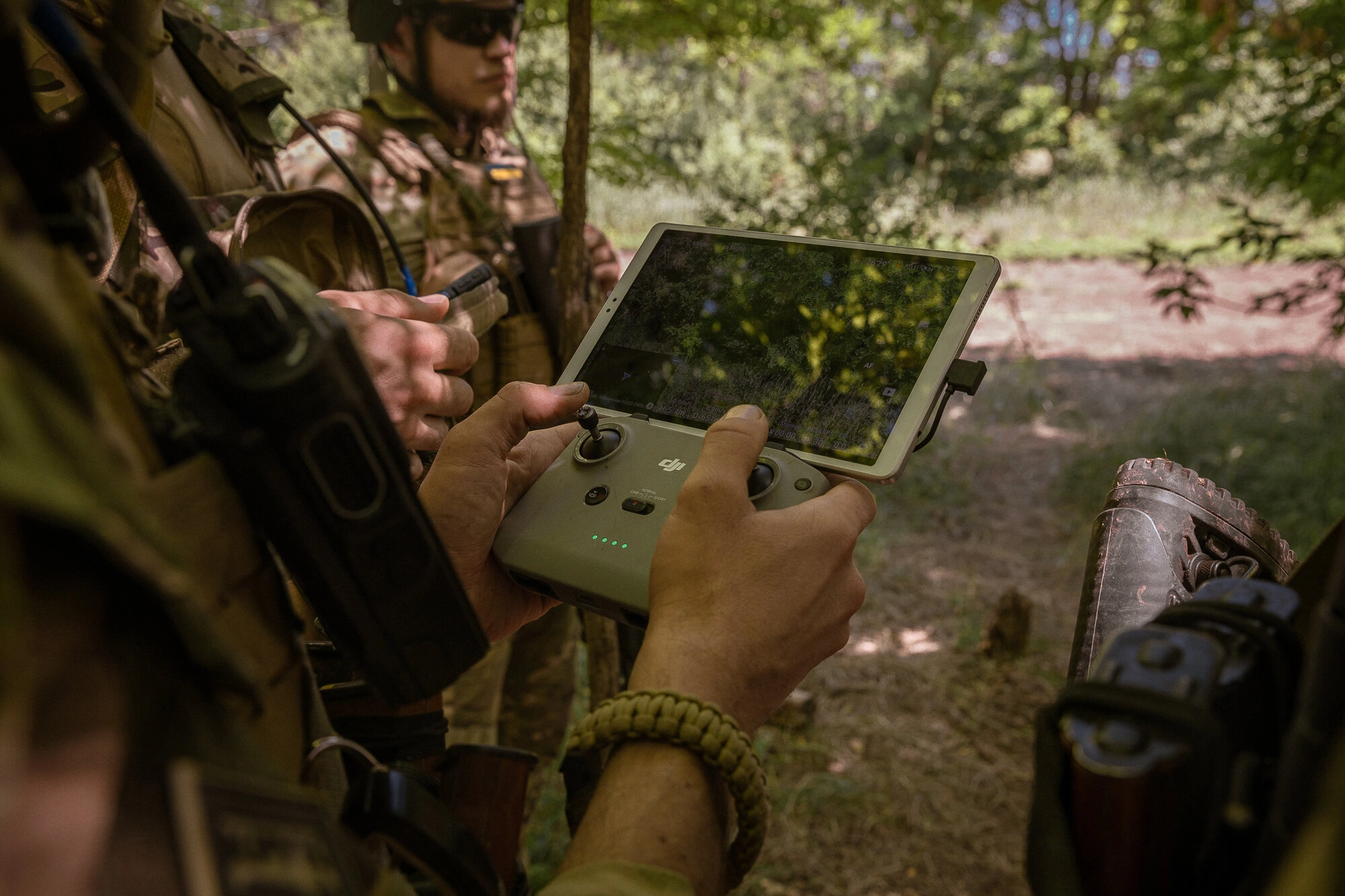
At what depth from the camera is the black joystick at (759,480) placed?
100cm

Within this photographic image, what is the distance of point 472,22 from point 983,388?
4.36m

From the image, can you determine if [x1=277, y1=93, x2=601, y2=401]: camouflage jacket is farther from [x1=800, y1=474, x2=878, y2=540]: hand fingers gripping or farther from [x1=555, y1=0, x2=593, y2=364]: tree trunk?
[x1=800, y1=474, x2=878, y2=540]: hand fingers gripping

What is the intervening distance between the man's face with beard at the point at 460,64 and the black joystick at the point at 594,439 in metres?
1.52

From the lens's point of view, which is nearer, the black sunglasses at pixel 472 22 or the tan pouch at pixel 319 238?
the tan pouch at pixel 319 238

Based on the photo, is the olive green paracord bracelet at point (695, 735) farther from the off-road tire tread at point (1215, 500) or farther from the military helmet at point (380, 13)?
the military helmet at point (380, 13)

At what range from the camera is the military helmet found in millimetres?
2123

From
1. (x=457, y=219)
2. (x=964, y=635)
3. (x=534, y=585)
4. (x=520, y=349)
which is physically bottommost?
(x=964, y=635)

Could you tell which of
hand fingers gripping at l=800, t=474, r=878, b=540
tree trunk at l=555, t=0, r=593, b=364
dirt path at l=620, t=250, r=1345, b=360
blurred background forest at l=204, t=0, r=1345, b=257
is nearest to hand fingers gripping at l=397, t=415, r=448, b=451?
hand fingers gripping at l=800, t=474, r=878, b=540

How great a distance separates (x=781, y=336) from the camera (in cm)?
115

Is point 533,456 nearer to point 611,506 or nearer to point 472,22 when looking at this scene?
point 611,506

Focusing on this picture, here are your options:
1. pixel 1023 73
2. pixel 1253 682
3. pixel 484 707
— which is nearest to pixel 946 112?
pixel 1023 73

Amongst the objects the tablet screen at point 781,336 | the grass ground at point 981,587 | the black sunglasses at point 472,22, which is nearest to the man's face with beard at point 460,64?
the black sunglasses at point 472,22

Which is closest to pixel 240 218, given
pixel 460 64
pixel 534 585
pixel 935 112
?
pixel 534 585

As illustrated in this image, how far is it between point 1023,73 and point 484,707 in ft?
42.1
